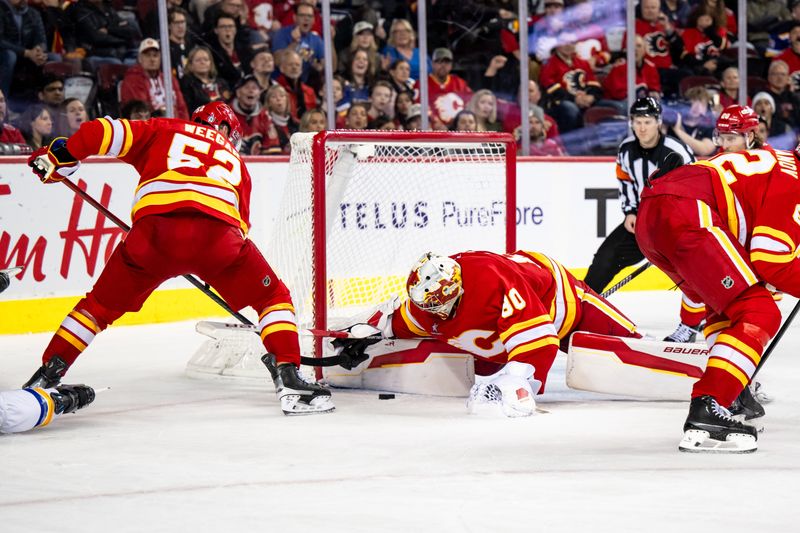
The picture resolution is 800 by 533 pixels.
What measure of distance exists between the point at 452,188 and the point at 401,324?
50.9 inches

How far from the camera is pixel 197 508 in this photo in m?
2.50

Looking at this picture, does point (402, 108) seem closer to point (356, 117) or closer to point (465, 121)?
point (356, 117)

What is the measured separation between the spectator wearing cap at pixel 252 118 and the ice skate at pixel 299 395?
Result: 3.01 metres

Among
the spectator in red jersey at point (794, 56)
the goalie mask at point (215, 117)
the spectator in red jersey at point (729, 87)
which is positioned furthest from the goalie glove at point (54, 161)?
the spectator in red jersey at point (794, 56)

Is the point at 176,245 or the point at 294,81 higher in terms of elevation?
the point at 294,81

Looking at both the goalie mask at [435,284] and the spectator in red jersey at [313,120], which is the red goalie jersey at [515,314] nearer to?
the goalie mask at [435,284]

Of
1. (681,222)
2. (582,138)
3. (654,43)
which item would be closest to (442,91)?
(582,138)

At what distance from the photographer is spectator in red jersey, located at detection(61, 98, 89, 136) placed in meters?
5.97

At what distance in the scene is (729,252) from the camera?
9.91ft

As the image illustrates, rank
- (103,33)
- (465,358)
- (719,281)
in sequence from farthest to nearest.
A: 1. (103,33)
2. (465,358)
3. (719,281)

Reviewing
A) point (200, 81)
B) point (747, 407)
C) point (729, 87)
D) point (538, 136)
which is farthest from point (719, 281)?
point (729, 87)

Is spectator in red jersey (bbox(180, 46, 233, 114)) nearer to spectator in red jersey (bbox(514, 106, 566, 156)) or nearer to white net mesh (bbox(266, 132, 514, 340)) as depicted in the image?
white net mesh (bbox(266, 132, 514, 340))

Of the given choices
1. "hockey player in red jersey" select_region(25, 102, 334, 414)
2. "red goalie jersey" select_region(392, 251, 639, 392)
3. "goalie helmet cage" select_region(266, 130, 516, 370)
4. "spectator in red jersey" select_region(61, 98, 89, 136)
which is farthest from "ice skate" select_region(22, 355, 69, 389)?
"spectator in red jersey" select_region(61, 98, 89, 136)

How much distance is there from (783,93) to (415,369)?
18.6 ft
